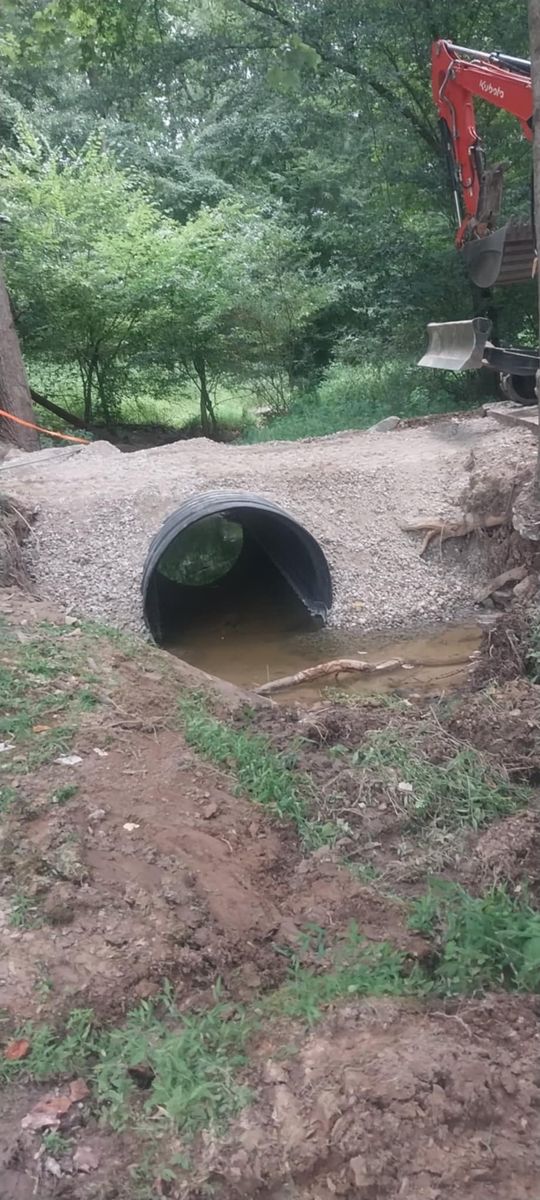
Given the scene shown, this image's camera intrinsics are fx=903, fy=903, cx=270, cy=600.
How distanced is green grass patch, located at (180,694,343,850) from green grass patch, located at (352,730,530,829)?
0.33 m

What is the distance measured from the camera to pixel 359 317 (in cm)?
1507

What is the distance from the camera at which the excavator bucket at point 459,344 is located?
9.53 metres

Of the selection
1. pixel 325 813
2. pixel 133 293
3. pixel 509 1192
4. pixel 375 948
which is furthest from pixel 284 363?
pixel 509 1192

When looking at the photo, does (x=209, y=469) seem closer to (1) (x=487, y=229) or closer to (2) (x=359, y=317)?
(1) (x=487, y=229)

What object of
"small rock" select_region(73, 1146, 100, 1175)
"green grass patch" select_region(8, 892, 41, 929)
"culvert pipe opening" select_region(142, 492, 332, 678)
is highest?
"green grass patch" select_region(8, 892, 41, 929)

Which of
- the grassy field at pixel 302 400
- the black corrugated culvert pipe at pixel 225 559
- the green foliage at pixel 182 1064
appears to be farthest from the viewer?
the grassy field at pixel 302 400

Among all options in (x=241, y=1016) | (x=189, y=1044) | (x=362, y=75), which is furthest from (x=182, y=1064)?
(x=362, y=75)

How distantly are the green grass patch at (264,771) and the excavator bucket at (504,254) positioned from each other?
7.13 m

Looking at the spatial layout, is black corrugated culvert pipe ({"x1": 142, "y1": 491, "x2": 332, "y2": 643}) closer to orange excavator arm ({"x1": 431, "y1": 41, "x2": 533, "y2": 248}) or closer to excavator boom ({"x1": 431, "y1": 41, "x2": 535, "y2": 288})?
excavator boom ({"x1": 431, "y1": 41, "x2": 535, "y2": 288})

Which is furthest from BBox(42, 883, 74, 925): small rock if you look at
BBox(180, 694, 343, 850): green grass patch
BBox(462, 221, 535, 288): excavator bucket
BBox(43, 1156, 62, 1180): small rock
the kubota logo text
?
BBox(462, 221, 535, 288): excavator bucket

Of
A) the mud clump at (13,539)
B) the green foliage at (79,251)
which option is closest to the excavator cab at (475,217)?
the green foliage at (79,251)

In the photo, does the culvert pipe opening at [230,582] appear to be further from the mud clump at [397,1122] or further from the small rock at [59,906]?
the mud clump at [397,1122]

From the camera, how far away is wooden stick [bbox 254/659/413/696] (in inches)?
239

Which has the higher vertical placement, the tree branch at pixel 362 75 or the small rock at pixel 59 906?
the tree branch at pixel 362 75
